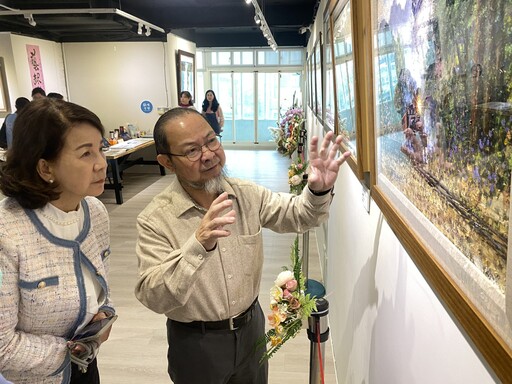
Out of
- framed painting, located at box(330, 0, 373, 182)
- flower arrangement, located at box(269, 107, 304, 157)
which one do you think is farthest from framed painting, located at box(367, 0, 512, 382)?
flower arrangement, located at box(269, 107, 304, 157)

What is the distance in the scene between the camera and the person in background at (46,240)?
1281mm

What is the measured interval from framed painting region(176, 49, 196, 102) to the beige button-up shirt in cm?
815

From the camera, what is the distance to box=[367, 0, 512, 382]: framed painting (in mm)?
530

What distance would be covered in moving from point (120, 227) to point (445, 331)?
5460mm

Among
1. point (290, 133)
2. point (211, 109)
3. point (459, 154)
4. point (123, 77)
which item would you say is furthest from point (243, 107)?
point (459, 154)

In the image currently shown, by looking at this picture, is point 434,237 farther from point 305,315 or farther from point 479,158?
point 305,315

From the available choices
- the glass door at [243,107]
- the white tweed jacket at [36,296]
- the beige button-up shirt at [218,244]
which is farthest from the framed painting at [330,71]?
the glass door at [243,107]

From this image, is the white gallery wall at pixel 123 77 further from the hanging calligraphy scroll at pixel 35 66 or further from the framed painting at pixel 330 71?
the framed painting at pixel 330 71

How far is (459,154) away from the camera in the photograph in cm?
67

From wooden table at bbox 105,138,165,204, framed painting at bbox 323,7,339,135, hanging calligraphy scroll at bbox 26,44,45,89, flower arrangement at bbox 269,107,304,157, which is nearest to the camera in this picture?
framed painting at bbox 323,7,339,135

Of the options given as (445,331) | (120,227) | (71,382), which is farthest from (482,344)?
(120,227)

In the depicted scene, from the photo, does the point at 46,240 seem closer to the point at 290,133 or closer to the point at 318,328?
the point at 318,328

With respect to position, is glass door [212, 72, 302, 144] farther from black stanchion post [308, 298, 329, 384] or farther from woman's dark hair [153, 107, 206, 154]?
woman's dark hair [153, 107, 206, 154]

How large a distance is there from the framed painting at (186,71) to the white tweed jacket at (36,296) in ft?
27.3
